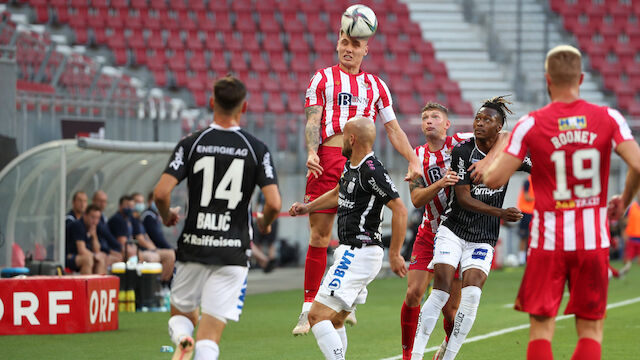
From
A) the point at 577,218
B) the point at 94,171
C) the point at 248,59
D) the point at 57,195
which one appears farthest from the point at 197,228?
the point at 248,59

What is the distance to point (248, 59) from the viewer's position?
28.8m

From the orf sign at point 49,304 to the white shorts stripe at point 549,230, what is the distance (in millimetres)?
6931

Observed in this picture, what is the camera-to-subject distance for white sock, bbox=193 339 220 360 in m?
6.28

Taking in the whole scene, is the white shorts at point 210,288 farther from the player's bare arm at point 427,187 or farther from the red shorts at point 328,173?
the red shorts at point 328,173

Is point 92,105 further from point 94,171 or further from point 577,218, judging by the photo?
point 577,218

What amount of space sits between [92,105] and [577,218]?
12.5 metres

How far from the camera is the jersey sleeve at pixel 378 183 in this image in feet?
24.2

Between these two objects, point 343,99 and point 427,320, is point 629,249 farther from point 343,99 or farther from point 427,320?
point 427,320

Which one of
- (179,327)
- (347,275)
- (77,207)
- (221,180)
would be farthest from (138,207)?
(221,180)

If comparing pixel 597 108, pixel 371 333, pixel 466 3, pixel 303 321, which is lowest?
pixel 371 333

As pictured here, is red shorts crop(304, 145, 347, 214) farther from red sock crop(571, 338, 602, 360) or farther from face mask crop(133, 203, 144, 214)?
face mask crop(133, 203, 144, 214)

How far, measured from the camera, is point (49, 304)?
1172 centimetres

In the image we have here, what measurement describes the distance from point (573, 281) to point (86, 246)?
10900mm

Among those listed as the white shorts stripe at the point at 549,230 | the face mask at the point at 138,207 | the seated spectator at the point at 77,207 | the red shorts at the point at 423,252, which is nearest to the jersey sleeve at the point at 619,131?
the white shorts stripe at the point at 549,230
